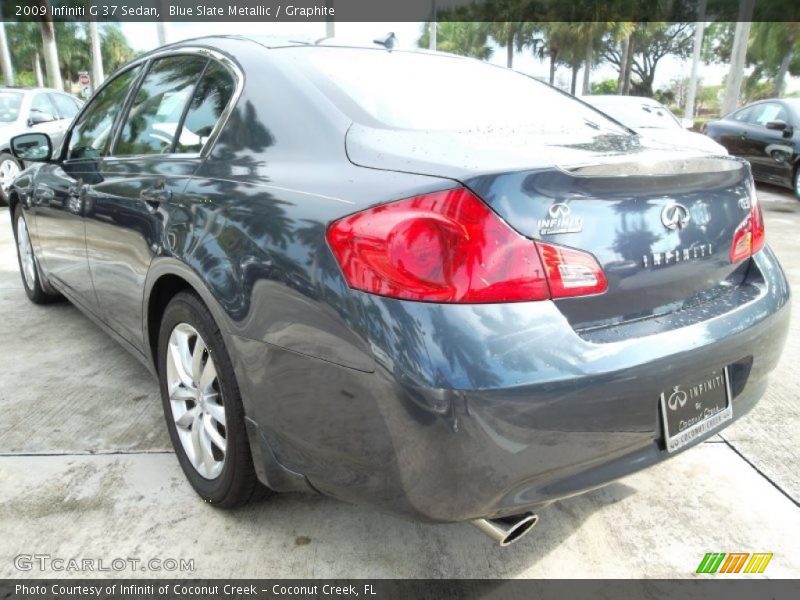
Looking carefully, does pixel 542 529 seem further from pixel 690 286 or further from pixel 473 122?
pixel 473 122

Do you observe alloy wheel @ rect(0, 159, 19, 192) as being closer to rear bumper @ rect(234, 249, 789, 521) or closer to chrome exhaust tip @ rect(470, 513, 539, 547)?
rear bumper @ rect(234, 249, 789, 521)

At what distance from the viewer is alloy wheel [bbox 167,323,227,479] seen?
7.09 ft

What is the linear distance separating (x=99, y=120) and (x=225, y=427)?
2.00m

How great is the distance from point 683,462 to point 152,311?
6.95 feet

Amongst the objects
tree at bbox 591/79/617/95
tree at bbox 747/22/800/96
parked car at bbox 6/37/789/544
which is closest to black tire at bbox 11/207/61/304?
parked car at bbox 6/37/789/544

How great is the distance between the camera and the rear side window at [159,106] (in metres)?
2.50

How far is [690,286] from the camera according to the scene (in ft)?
5.96

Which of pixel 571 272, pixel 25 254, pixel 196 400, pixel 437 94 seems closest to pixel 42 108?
pixel 25 254

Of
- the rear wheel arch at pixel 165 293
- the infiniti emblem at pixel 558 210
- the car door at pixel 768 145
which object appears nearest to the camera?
the infiniti emblem at pixel 558 210

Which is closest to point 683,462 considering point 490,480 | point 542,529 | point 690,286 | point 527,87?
point 542,529

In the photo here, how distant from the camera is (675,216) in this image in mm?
1751

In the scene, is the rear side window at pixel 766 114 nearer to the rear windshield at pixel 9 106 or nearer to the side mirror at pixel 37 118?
the side mirror at pixel 37 118

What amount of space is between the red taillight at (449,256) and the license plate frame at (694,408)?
0.46 m

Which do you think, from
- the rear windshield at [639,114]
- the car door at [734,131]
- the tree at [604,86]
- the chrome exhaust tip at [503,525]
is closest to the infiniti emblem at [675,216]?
the chrome exhaust tip at [503,525]
